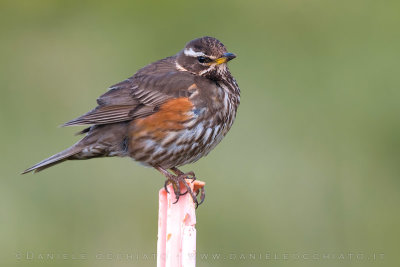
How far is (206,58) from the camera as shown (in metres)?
7.84

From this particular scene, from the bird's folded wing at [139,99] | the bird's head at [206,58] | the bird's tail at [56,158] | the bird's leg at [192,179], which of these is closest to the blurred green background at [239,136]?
the bird's leg at [192,179]

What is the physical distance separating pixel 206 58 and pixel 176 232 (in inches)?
84.8

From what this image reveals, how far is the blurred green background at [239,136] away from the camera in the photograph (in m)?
8.96

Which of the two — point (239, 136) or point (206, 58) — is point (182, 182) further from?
point (239, 136)

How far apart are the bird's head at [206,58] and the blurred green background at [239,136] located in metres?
1.72

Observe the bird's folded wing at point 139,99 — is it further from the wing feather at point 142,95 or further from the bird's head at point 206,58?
the bird's head at point 206,58

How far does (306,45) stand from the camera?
12.1 m

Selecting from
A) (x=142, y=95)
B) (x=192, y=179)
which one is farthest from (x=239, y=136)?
(x=192, y=179)

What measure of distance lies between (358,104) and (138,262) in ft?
11.5

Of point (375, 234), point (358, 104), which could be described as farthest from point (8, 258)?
point (358, 104)

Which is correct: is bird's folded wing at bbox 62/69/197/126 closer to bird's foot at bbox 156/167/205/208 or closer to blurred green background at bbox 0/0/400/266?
bird's foot at bbox 156/167/205/208

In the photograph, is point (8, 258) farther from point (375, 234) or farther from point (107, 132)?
point (375, 234)

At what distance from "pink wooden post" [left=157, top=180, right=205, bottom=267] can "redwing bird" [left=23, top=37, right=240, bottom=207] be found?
1.27 m

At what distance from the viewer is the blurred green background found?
29.4 ft
